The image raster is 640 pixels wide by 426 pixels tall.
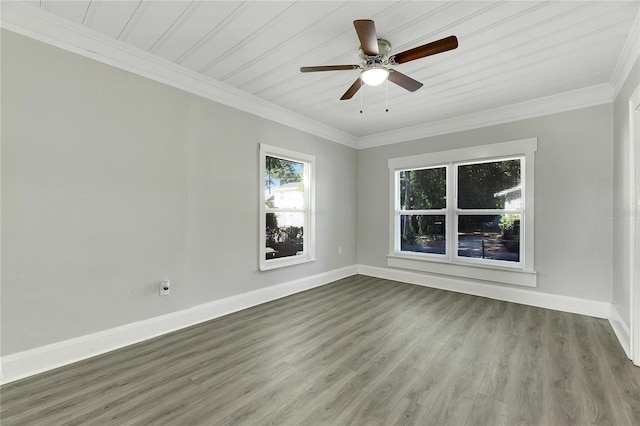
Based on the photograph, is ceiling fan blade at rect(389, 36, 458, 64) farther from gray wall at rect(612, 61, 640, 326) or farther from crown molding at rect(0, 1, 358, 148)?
crown molding at rect(0, 1, 358, 148)

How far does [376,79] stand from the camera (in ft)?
7.91

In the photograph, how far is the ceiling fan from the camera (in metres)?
1.84

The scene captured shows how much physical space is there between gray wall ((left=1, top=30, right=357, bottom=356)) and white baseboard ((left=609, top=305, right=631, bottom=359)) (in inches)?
148

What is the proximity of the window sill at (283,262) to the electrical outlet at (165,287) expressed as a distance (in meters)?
1.16

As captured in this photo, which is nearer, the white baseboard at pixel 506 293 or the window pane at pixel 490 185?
the white baseboard at pixel 506 293

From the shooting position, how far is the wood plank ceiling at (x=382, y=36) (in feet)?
6.61

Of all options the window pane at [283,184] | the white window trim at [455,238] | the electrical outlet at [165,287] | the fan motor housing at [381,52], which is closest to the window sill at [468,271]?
the white window trim at [455,238]

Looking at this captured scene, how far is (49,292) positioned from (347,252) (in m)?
4.08

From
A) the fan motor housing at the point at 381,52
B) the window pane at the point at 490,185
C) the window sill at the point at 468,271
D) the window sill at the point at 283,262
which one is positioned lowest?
the window sill at the point at 468,271

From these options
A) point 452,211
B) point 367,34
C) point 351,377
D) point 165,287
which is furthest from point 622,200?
point 165,287

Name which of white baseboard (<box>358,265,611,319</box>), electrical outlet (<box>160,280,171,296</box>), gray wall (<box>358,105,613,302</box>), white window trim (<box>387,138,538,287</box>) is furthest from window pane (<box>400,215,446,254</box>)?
electrical outlet (<box>160,280,171,296</box>)

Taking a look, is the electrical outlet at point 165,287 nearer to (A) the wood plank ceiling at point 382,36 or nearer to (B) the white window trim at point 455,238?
(A) the wood plank ceiling at point 382,36

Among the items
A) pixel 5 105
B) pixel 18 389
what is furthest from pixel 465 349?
pixel 5 105

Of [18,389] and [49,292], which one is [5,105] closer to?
[49,292]
